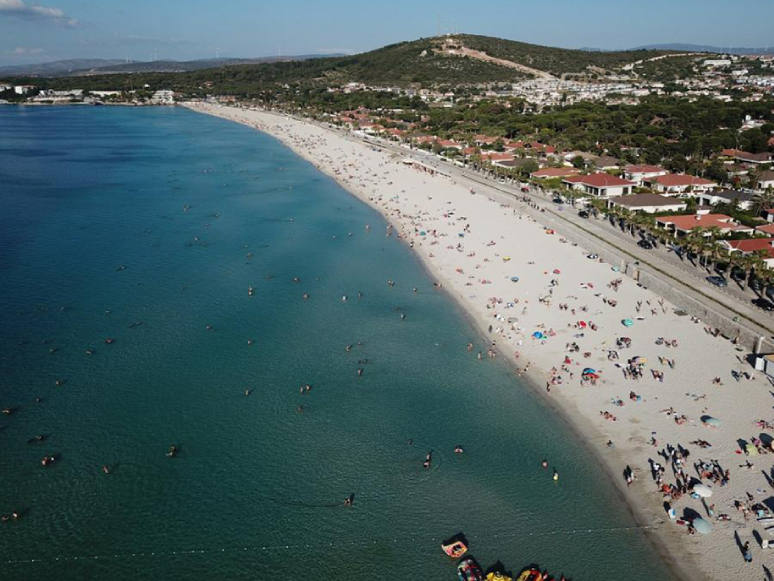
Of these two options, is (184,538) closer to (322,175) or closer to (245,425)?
(245,425)

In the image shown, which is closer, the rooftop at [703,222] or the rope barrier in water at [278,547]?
the rope barrier in water at [278,547]

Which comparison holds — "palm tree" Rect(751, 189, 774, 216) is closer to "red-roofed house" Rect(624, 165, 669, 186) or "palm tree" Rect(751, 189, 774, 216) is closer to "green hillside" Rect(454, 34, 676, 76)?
"red-roofed house" Rect(624, 165, 669, 186)

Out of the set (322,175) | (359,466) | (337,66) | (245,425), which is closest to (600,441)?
(359,466)

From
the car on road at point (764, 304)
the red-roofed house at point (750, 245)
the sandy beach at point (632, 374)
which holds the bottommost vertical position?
the sandy beach at point (632, 374)

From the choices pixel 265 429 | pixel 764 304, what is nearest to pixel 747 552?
pixel 265 429

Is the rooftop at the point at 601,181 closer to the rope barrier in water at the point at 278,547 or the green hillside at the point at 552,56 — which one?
the rope barrier in water at the point at 278,547

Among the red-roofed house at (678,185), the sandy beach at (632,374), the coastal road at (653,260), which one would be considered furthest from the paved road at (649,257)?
the red-roofed house at (678,185)
